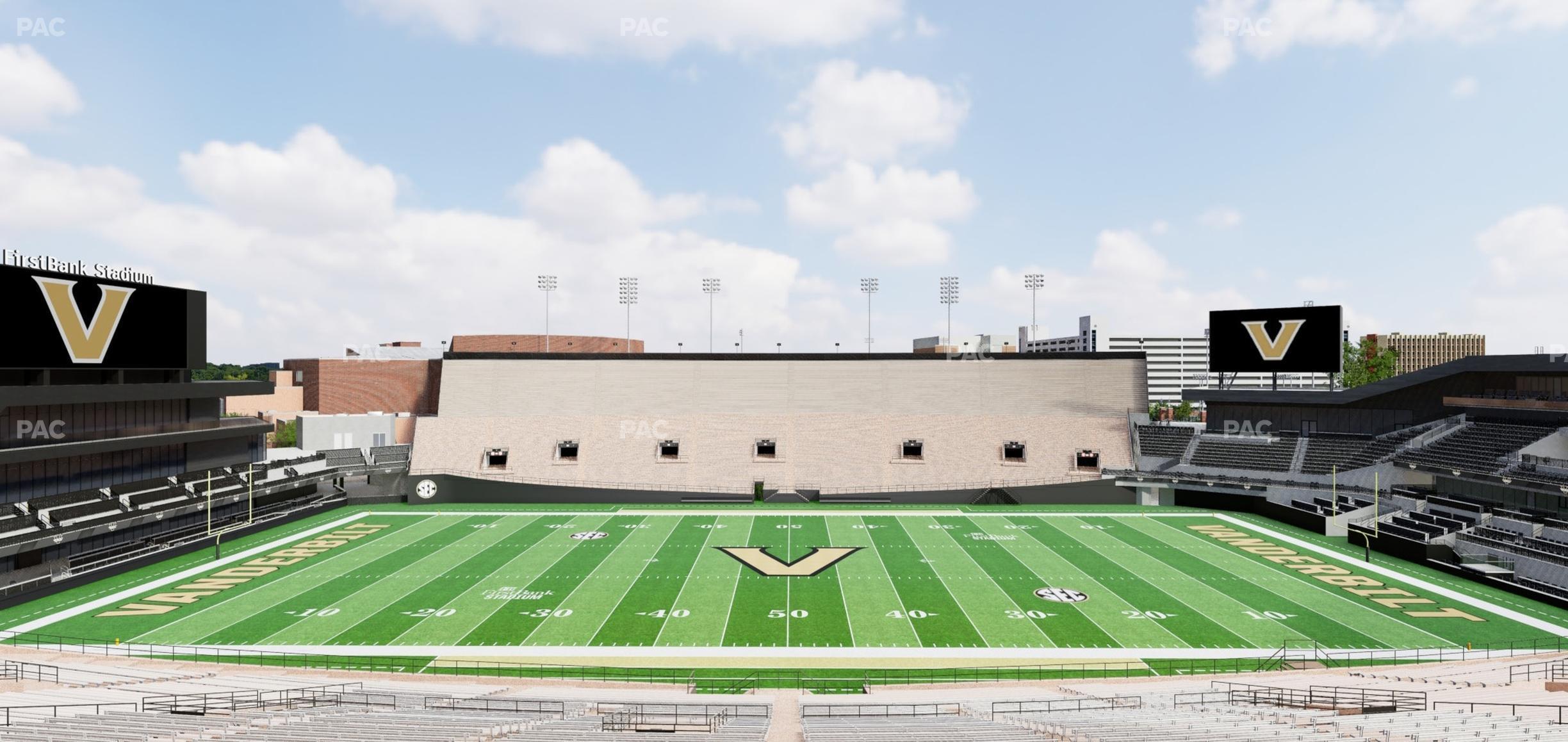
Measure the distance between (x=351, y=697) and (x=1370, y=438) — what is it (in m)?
50.0

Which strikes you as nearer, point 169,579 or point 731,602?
point 731,602

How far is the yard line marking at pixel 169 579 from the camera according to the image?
24109 mm

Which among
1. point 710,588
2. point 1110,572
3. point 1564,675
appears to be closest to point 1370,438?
point 1110,572

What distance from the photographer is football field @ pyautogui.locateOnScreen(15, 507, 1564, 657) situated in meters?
22.5

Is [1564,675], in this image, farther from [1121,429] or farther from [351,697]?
[1121,429]

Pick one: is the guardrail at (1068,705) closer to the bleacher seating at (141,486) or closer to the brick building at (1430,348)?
the bleacher seating at (141,486)

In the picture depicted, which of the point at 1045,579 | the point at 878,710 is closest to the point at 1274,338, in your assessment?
the point at 1045,579

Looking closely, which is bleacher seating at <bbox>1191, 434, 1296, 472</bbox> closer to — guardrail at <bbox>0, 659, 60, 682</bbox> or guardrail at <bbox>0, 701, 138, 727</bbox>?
→ guardrail at <bbox>0, 701, 138, 727</bbox>

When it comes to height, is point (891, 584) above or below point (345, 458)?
below

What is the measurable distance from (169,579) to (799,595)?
75.7 feet

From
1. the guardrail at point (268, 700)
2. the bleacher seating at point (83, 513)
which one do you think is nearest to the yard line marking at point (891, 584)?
the guardrail at point (268, 700)

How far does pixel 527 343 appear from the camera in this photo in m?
89.9

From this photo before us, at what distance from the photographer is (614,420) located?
53281mm

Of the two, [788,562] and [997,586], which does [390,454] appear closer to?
[788,562]
